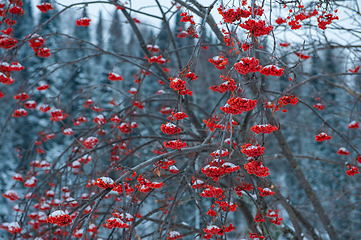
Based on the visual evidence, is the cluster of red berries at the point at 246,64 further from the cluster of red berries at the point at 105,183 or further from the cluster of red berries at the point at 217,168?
the cluster of red berries at the point at 105,183

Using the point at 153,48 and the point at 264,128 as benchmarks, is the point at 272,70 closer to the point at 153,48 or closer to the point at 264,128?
the point at 264,128

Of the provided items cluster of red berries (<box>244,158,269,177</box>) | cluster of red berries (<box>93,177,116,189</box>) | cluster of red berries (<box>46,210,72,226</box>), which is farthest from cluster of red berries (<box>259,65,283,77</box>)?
cluster of red berries (<box>46,210,72,226</box>)

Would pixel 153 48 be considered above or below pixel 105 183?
above

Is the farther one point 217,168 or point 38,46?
point 38,46

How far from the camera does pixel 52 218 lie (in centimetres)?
247

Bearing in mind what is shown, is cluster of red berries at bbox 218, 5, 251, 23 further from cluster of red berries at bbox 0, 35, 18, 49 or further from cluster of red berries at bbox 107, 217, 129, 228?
cluster of red berries at bbox 0, 35, 18, 49

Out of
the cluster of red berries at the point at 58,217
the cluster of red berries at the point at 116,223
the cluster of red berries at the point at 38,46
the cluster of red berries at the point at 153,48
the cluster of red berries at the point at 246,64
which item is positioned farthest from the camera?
the cluster of red berries at the point at 153,48

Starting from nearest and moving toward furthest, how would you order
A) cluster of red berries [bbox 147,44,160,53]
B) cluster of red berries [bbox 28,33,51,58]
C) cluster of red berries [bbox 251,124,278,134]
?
1. cluster of red berries [bbox 251,124,278,134]
2. cluster of red berries [bbox 28,33,51,58]
3. cluster of red berries [bbox 147,44,160,53]

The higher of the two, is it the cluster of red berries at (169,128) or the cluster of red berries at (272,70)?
the cluster of red berries at (272,70)

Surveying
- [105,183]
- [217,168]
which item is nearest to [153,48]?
[105,183]

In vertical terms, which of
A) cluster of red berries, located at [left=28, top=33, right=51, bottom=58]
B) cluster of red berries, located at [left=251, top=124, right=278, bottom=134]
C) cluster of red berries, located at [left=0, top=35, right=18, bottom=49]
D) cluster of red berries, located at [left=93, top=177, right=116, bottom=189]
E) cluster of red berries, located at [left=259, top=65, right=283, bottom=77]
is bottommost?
cluster of red berries, located at [left=93, top=177, right=116, bottom=189]

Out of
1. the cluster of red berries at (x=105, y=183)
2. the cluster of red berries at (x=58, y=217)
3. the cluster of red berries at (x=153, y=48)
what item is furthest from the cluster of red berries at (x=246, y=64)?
the cluster of red berries at (x=153, y=48)

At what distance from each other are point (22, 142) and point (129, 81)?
7.22 m

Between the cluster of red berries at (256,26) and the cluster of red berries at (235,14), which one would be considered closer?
the cluster of red berries at (256,26)
